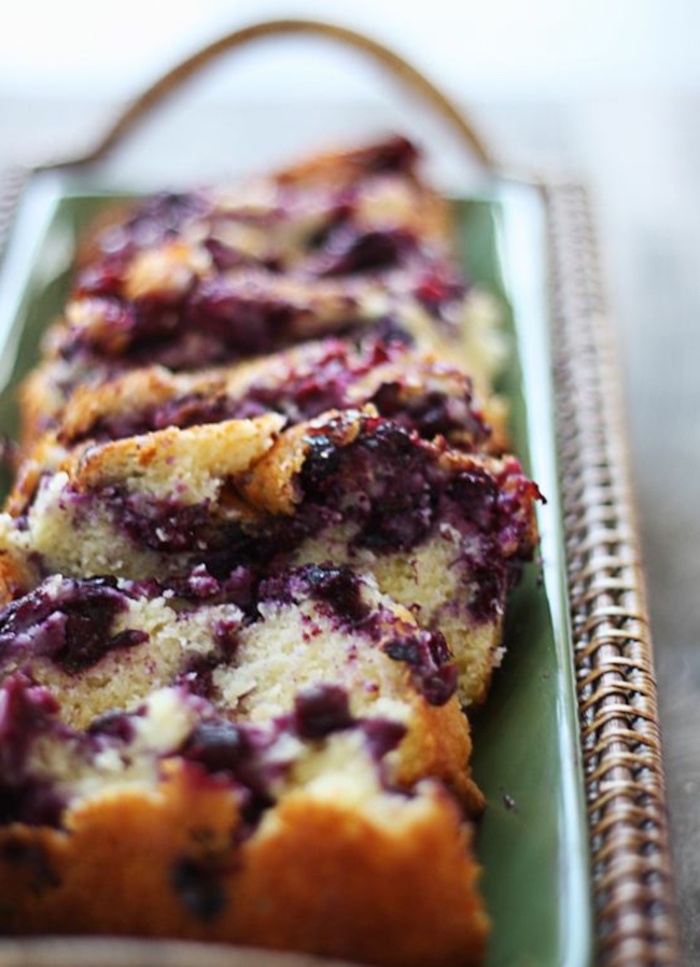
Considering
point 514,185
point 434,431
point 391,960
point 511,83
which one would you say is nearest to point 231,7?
point 511,83

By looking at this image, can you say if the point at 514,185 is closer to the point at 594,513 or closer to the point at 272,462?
the point at 594,513

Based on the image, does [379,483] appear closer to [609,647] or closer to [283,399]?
[283,399]

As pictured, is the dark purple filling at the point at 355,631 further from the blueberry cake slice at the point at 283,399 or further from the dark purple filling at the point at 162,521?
the blueberry cake slice at the point at 283,399

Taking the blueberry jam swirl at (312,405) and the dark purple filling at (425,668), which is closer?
the dark purple filling at (425,668)

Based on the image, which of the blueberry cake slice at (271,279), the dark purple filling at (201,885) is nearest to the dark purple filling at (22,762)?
the dark purple filling at (201,885)

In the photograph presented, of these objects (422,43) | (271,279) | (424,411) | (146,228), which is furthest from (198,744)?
(422,43)

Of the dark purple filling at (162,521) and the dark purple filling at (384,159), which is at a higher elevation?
the dark purple filling at (384,159)
